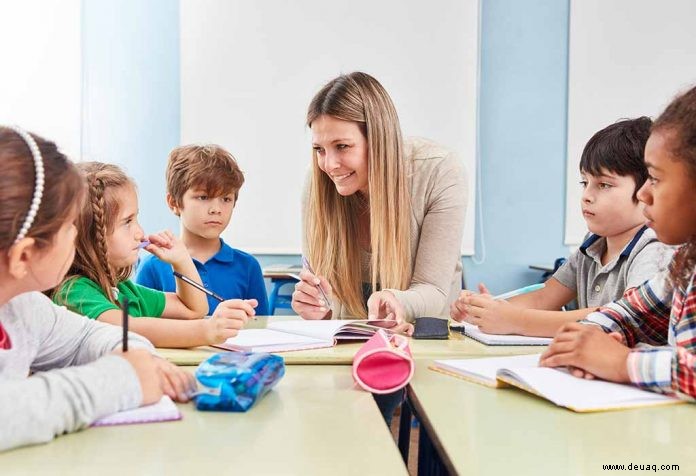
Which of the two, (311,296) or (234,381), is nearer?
(234,381)

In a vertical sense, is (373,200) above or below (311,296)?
above

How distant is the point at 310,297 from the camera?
70.7 inches

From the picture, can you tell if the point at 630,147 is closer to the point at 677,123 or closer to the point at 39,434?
the point at 677,123

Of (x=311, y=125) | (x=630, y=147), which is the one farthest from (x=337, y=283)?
(x=630, y=147)

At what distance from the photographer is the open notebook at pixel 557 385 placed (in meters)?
0.93

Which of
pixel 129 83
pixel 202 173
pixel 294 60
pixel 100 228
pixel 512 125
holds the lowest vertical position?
pixel 100 228

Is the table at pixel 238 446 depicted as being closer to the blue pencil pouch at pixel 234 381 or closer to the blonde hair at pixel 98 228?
the blue pencil pouch at pixel 234 381

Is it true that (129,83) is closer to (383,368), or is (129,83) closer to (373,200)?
(373,200)

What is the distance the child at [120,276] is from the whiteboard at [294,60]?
249cm

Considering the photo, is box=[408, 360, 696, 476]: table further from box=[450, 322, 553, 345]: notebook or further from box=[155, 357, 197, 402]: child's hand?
box=[450, 322, 553, 345]: notebook

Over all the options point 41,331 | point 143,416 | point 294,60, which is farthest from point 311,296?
point 294,60

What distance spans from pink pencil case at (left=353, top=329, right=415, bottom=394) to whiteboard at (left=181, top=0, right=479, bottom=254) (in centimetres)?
322

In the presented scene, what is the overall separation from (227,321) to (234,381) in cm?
36

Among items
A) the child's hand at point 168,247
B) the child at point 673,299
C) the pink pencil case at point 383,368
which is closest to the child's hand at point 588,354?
the child at point 673,299
